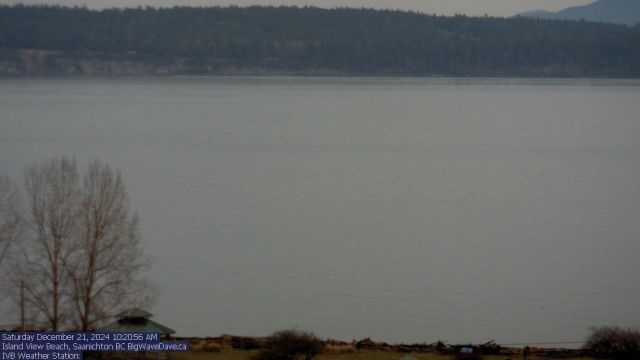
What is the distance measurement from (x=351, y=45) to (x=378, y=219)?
109216 millimetres

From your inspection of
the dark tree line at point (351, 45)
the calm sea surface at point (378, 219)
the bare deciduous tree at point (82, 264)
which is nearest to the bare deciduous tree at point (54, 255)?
the bare deciduous tree at point (82, 264)

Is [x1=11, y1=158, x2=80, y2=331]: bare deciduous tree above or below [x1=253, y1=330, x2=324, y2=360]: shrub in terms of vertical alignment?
above

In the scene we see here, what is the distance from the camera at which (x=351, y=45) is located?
13625cm

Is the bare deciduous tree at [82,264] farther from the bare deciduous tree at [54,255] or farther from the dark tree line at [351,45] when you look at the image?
the dark tree line at [351,45]

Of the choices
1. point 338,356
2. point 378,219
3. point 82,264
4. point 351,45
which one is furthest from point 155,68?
point 338,356

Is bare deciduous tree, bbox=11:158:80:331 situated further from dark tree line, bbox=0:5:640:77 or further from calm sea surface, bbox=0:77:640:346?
dark tree line, bbox=0:5:640:77

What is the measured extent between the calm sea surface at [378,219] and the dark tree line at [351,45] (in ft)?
231

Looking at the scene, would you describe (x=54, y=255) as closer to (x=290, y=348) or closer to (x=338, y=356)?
(x=290, y=348)

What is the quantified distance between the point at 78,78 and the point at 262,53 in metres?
21.8

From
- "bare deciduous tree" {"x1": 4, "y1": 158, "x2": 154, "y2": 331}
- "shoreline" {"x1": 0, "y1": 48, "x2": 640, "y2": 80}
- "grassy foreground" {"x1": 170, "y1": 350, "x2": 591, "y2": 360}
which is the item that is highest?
"shoreline" {"x1": 0, "y1": 48, "x2": 640, "y2": 80}

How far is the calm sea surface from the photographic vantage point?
64.7 feet

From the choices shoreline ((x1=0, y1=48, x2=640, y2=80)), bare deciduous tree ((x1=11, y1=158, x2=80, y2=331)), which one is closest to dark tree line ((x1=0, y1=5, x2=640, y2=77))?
shoreline ((x1=0, y1=48, x2=640, y2=80))

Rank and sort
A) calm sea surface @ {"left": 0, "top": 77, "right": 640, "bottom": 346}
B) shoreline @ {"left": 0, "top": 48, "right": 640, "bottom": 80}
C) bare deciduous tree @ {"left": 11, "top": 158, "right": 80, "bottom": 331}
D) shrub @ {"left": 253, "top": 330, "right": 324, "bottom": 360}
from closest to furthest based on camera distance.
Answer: shrub @ {"left": 253, "top": 330, "right": 324, "bottom": 360} < bare deciduous tree @ {"left": 11, "top": 158, "right": 80, "bottom": 331} < calm sea surface @ {"left": 0, "top": 77, "right": 640, "bottom": 346} < shoreline @ {"left": 0, "top": 48, "right": 640, "bottom": 80}

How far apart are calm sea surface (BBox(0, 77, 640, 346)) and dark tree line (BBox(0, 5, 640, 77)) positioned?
7037cm
